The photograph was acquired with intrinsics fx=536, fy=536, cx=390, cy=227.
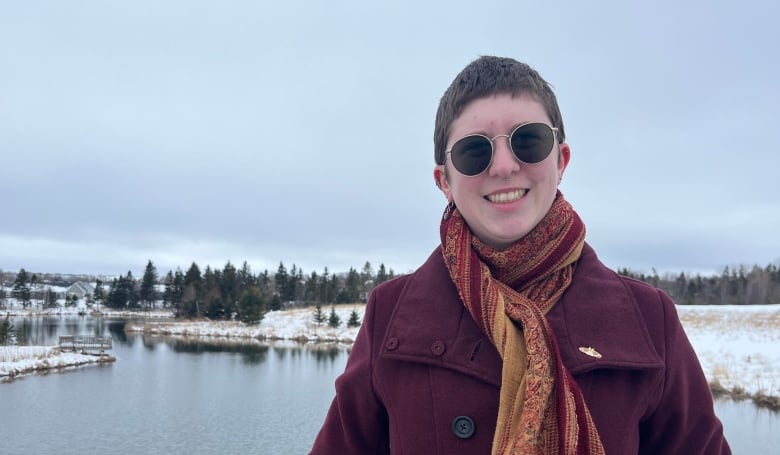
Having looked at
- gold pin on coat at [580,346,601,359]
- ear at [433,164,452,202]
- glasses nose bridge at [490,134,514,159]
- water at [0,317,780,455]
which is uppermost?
glasses nose bridge at [490,134,514,159]

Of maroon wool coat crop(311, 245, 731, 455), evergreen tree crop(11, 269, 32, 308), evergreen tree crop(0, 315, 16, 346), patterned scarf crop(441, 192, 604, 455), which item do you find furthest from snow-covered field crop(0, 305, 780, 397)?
evergreen tree crop(11, 269, 32, 308)

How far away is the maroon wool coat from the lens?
1.35 metres

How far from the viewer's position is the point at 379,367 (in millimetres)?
1482

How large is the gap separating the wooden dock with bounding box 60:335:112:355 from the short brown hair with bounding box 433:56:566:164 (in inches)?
995

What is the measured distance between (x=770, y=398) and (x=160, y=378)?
1781 centimetres

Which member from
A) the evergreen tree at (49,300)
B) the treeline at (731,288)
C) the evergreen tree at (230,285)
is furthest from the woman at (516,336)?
the evergreen tree at (49,300)

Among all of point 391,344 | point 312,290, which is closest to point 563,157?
point 391,344

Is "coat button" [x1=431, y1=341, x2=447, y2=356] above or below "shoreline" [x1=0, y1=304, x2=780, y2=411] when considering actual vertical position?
above

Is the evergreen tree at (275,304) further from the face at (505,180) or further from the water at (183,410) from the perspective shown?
the face at (505,180)

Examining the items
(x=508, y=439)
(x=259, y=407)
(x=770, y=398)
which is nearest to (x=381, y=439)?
(x=508, y=439)

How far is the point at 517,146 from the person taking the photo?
1.42 meters

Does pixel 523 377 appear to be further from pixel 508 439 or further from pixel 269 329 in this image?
pixel 269 329

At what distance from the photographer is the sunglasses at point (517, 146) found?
1.42 m

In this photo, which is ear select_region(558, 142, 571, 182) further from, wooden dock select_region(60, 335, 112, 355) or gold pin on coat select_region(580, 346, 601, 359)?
wooden dock select_region(60, 335, 112, 355)
